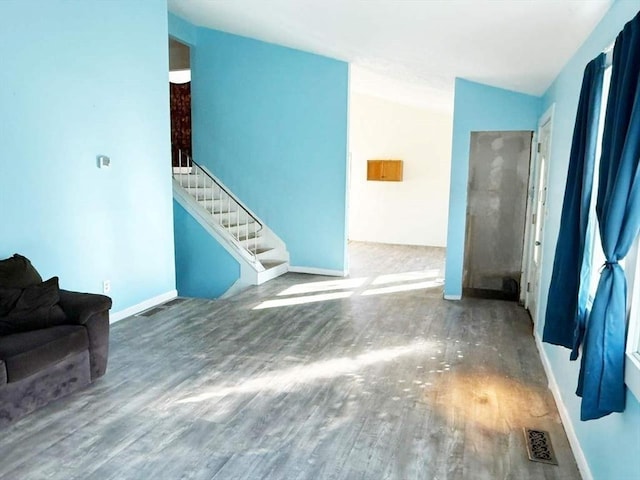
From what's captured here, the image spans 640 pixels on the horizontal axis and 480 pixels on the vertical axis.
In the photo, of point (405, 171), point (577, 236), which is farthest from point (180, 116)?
point (577, 236)

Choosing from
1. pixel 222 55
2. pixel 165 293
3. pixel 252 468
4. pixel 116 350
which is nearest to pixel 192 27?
pixel 222 55

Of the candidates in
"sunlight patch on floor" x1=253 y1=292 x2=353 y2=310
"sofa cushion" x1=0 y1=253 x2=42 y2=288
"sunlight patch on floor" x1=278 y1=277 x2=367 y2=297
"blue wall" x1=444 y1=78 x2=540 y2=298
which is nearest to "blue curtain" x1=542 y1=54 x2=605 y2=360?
"blue wall" x1=444 y1=78 x2=540 y2=298

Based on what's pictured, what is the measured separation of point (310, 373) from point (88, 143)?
2818mm

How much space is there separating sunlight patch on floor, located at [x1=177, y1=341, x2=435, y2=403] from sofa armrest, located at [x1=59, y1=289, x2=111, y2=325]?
2.82ft

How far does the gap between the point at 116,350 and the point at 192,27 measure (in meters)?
5.11

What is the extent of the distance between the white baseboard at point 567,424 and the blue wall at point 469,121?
2.01 meters

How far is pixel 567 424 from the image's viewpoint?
2.78 meters

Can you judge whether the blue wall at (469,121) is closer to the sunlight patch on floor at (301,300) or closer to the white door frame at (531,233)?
the white door frame at (531,233)

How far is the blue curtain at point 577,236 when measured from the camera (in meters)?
2.44

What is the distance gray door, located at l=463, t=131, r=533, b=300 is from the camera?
213 inches

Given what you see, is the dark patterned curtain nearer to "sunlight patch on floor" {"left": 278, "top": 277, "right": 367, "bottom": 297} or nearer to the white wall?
the white wall

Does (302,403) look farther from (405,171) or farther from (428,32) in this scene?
(405,171)

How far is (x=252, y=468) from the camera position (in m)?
2.39

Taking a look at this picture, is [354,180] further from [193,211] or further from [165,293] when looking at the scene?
[165,293]
